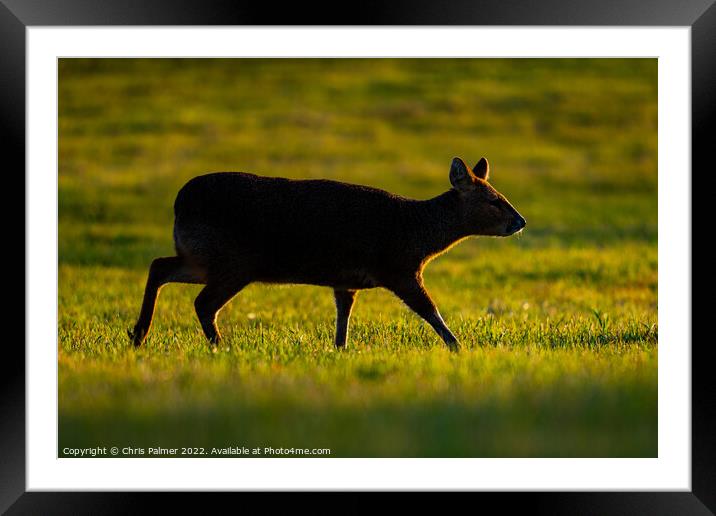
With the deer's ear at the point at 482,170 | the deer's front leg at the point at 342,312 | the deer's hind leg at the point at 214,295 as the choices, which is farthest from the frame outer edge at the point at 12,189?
the deer's ear at the point at 482,170

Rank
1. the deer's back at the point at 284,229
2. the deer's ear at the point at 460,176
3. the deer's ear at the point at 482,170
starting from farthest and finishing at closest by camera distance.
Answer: the deer's ear at the point at 482,170 → the deer's ear at the point at 460,176 → the deer's back at the point at 284,229

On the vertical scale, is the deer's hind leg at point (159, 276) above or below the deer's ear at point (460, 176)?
below

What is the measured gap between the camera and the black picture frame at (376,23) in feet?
22.7

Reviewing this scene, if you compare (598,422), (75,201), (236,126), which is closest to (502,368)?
(598,422)

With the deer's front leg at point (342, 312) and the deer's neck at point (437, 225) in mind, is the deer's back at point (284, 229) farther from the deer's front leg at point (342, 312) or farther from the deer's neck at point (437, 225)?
the deer's front leg at point (342, 312)

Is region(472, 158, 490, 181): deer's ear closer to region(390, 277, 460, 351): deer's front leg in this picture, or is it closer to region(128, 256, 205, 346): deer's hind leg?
region(390, 277, 460, 351): deer's front leg

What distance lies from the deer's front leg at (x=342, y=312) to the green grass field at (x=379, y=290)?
17 cm

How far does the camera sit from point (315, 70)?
125 ft

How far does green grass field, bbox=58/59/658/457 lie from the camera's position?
683 cm

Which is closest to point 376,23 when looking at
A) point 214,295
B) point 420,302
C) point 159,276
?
point 420,302

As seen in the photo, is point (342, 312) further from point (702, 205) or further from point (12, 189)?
point (702, 205)

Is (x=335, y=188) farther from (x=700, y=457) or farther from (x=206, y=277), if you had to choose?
(x=700, y=457)

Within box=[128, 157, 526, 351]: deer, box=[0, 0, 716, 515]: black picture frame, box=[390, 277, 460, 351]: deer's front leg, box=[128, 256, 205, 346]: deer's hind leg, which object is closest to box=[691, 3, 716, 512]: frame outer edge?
box=[0, 0, 716, 515]: black picture frame

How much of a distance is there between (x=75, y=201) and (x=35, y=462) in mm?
16481
